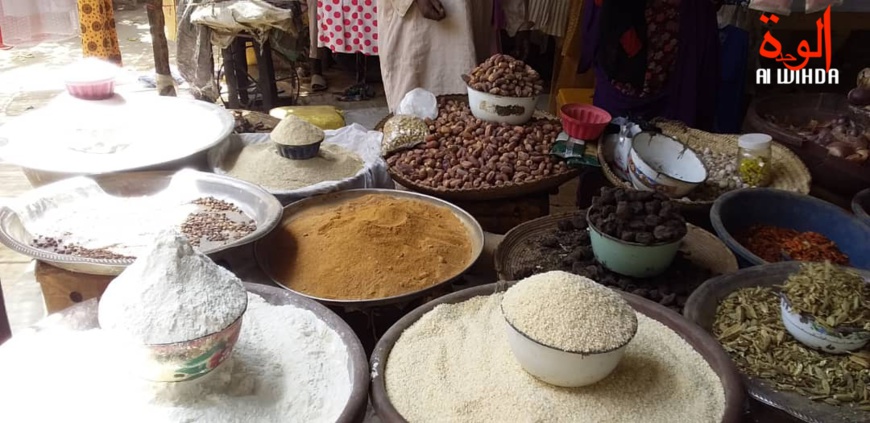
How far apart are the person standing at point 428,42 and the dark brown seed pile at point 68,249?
6.73ft

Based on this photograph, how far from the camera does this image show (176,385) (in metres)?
1.04

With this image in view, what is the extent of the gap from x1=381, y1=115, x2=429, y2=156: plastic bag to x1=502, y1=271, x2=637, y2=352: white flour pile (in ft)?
4.51

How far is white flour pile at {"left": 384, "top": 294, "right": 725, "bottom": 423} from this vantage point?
1055mm

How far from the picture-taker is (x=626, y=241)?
1599 mm

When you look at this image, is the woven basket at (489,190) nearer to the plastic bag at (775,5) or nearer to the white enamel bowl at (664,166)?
the white enamel bowl at (664,166)

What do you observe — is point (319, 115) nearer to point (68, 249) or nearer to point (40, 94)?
point (68, 249)

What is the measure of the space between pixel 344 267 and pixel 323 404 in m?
0.59

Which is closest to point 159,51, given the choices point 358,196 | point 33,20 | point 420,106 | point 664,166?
point 33,20

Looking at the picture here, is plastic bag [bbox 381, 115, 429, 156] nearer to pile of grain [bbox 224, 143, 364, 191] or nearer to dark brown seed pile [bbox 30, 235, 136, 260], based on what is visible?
pile of grain [bbox 224, 143, 364, 191]

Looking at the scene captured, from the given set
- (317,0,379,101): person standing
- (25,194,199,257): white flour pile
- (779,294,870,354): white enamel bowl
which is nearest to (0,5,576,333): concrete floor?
(317,0,379,101): person standing

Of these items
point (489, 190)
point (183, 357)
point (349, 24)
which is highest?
point (183, 357)

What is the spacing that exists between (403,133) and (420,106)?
31 cm

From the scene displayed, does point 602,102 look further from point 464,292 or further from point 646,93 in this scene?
point 464,292

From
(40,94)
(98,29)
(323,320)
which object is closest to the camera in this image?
(323,320)
